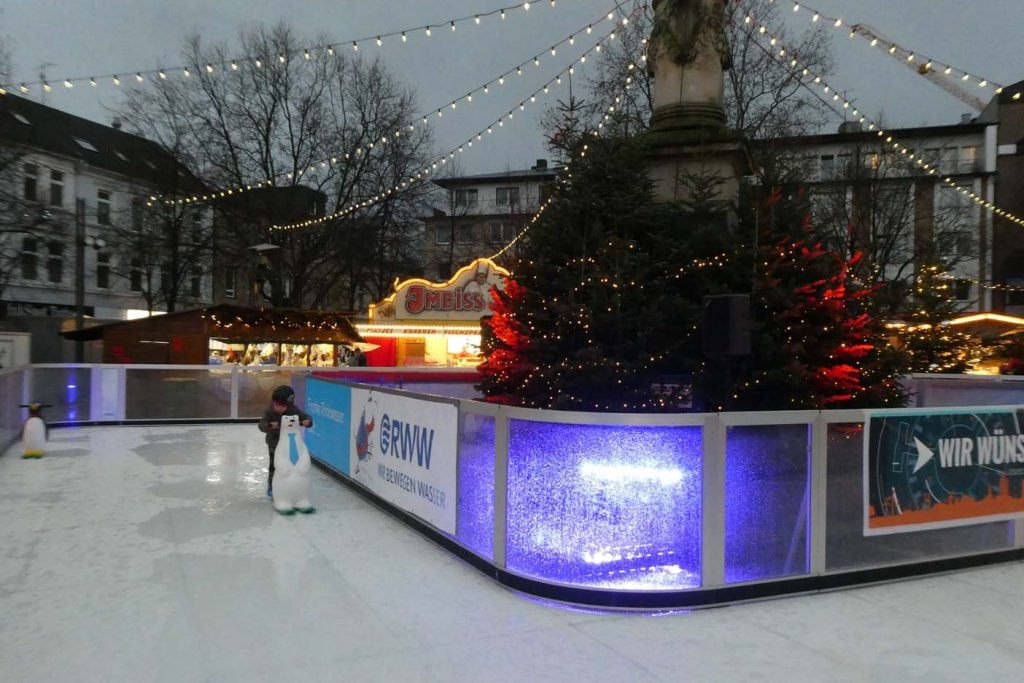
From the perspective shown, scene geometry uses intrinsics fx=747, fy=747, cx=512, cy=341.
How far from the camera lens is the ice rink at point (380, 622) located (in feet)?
13.1

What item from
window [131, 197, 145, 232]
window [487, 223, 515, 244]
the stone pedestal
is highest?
window [487, 223, 515, 244]

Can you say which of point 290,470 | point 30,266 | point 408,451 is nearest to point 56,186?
point 30,266

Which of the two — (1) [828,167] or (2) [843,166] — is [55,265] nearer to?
(1) [828,167]

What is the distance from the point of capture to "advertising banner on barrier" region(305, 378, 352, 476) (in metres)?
9.57

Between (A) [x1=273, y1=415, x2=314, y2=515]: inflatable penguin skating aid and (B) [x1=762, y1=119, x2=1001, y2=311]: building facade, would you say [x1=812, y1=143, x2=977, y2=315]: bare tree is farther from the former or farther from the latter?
(A) [x1=273, y1=415, x2=314, y2=515]: inflatable penguin skating aid

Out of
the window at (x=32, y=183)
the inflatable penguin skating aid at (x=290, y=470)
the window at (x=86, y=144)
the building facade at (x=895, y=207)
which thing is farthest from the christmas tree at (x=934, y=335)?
the window at (x=86, y=144)

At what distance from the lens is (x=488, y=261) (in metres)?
24.5

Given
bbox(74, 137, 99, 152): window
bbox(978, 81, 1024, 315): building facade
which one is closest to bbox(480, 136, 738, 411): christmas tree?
bbox(978, 81, 1024, 315): building facade

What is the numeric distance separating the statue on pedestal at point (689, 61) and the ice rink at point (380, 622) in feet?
19.5

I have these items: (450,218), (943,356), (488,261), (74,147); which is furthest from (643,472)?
(74,147)

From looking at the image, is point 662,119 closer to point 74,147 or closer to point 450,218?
point 450,218

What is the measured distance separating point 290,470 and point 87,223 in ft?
105

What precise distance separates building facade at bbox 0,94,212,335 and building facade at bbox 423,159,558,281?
1237 cm

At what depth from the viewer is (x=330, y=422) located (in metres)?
10.4
